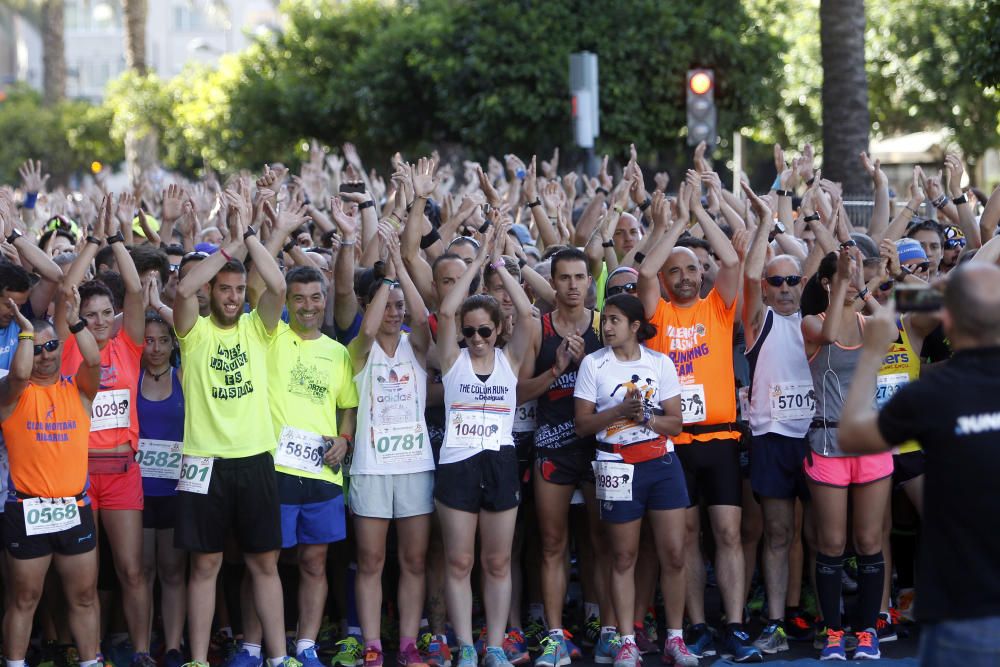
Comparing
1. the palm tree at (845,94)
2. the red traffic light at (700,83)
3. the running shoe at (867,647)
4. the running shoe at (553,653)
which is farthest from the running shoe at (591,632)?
the red traffic light at (700,83)

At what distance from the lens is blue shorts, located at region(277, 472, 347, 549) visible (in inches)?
285

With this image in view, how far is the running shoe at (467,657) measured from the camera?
723cm

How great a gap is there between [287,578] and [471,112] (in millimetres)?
12960

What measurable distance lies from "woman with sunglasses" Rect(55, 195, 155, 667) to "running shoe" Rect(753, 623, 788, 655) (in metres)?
3.18

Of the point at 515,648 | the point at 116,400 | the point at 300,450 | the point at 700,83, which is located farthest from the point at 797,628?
the point at 700,83

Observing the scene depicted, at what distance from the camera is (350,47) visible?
82.4ft

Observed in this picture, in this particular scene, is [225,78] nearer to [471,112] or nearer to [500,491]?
[471,112]

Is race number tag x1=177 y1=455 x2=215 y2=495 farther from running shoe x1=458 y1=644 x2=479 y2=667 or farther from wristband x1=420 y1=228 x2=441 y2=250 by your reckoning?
wristband x1=420 y1=228 x2=441 y2=250

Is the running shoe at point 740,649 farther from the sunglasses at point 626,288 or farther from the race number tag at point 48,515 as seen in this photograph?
the race number tag at point 48,515

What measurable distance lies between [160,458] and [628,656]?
261 centimetres

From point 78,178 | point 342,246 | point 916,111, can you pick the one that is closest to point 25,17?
point 78,178

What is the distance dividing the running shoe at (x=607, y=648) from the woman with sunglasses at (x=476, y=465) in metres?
0.55

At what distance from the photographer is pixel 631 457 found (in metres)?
7.32

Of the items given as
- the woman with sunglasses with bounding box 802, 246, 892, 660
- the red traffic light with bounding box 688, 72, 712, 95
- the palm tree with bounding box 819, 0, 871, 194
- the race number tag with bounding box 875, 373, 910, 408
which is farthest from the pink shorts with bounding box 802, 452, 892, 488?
the red traffic light with bounding box 688, 72, 712, 95
